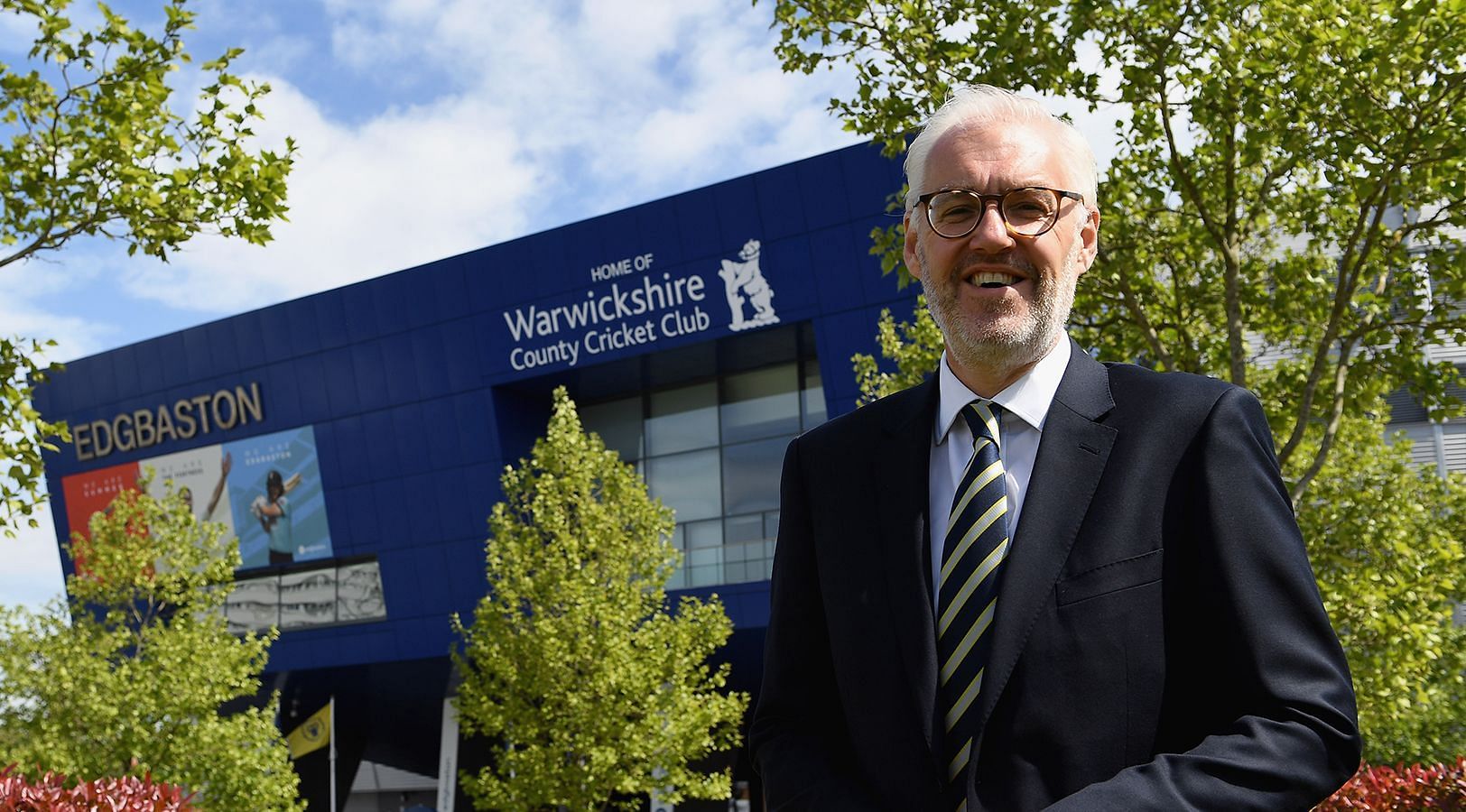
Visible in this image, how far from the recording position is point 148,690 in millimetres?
23094

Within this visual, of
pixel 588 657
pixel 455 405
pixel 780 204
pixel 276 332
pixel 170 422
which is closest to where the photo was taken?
pixel 588 657

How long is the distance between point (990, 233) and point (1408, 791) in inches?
273

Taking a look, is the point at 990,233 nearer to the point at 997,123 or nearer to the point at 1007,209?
the point at 1007,209

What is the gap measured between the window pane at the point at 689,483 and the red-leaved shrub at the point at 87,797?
25022mm

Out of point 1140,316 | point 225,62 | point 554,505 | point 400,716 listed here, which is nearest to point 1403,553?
point 1140,316

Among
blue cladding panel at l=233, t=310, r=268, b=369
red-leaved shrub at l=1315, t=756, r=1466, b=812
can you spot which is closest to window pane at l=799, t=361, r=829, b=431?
blue cladding panel at l=233, t=310, r=268, b=369

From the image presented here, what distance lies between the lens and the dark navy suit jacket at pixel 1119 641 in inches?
81.4

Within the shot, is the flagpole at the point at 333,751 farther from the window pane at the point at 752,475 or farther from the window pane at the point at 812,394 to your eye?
the window pane at the point at 812,394

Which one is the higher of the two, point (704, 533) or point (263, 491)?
point (263, 491)

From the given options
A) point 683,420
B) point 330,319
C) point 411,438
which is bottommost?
point 683,420

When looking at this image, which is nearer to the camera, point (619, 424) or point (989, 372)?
point (989, 372)

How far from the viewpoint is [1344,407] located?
535 inches

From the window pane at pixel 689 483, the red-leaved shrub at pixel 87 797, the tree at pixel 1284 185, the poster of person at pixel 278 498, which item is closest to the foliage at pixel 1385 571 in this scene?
the tree at pixel 1284 185

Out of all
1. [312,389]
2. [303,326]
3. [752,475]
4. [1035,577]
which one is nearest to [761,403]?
[752,475]
